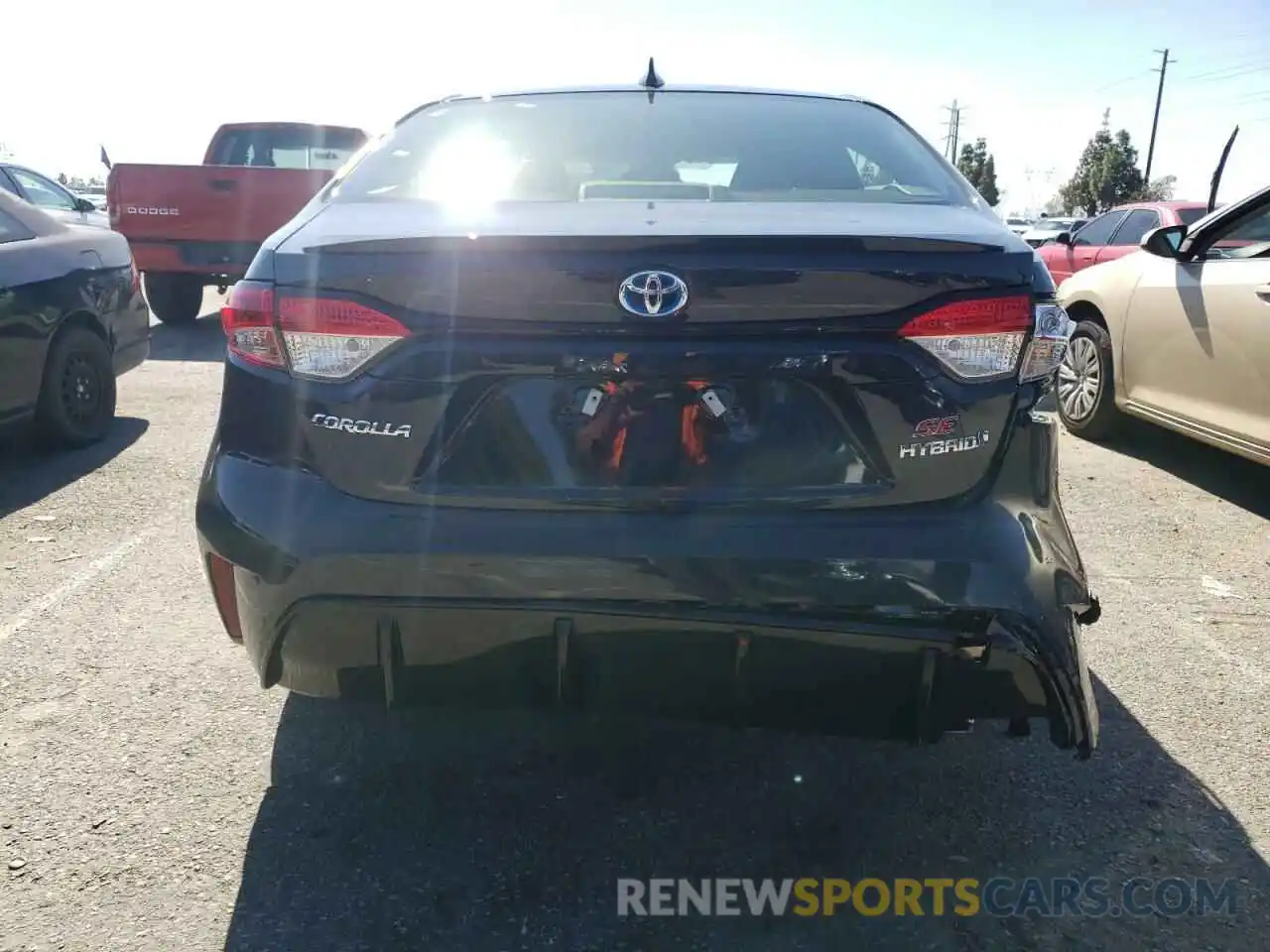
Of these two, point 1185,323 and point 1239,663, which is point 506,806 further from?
point 1185,323

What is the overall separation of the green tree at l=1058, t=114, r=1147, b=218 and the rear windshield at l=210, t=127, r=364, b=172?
43.8 m

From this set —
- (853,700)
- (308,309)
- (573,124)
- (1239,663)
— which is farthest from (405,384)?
(1239,663)

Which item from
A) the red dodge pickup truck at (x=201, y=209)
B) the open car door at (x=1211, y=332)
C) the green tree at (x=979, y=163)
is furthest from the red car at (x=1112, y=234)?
the green tree at (x=979, y=163)

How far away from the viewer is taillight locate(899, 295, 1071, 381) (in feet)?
6.35

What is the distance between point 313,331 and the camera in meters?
1.96

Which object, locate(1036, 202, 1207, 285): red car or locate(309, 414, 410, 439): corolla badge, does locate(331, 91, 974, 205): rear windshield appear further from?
locate(1036, 202, 1207, 285): red car

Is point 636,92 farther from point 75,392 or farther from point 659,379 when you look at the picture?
point 75,392

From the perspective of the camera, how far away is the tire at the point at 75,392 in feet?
17.7

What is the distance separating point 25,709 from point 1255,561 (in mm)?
4351

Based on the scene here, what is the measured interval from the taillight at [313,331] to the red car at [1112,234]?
948cm

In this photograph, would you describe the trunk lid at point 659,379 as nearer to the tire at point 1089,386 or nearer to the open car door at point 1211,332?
the open car door at point 1211,332

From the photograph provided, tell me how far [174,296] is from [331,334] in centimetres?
976

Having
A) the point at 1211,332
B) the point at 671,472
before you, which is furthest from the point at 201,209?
the point at 671,472

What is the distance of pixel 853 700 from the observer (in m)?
1.97
